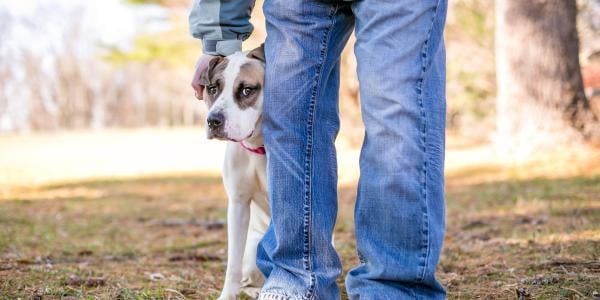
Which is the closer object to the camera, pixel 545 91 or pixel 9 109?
pixel 545 91

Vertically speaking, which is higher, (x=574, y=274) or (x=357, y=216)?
(x=357, y=216)

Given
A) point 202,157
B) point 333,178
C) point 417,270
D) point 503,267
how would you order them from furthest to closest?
point 202,157 < point 503,267 < point 333,178 < point 417,270

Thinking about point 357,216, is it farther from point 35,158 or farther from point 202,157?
point 35,158

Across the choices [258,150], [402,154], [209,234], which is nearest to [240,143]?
[258,150]

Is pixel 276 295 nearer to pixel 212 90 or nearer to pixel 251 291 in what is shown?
pixel 251 291

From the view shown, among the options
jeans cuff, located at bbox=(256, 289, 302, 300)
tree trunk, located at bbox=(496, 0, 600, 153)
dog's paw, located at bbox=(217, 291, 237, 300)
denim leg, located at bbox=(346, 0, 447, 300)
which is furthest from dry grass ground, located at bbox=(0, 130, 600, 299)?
denim leg, located at bbox=(346, 0, 447, 300)

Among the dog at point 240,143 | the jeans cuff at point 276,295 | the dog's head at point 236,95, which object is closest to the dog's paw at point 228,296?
the dog at point 240,143

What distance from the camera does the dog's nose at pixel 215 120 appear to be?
8.30 ft

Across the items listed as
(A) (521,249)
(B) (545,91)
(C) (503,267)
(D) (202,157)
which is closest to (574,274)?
(C) (503,267)

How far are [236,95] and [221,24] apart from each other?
290 millimetres

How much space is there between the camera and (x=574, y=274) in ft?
8.68

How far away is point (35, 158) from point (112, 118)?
2805cm

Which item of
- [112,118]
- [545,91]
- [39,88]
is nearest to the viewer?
[545,91]

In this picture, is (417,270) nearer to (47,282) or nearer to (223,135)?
(223,135)
